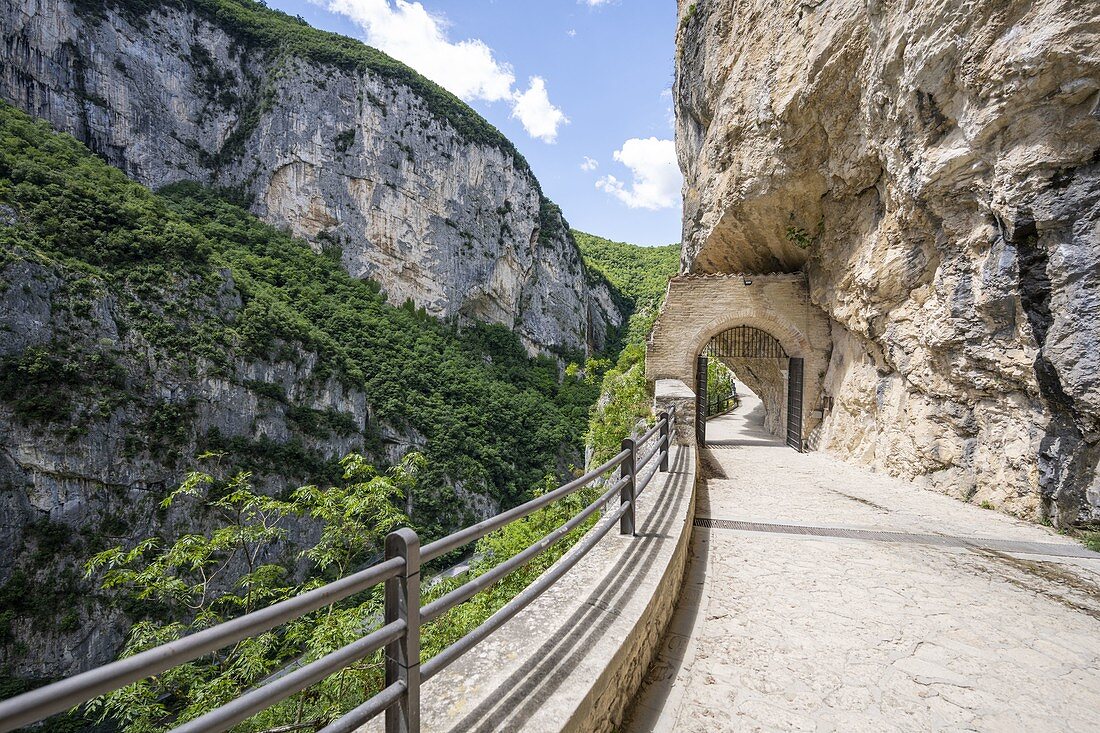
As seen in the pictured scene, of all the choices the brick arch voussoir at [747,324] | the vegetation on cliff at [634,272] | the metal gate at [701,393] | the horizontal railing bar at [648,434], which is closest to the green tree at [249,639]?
the horizontal railing bar at [648,434]

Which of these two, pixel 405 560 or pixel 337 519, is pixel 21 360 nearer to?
pixel 337 519

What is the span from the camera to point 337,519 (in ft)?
20.0

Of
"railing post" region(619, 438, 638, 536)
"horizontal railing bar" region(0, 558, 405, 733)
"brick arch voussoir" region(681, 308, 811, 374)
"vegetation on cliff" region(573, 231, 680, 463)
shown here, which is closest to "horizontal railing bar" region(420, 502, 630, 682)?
"railing post" region(619, 438, 638, 536)

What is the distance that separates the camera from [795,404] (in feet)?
37.0

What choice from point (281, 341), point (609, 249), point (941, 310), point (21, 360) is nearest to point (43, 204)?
point (21, 360)

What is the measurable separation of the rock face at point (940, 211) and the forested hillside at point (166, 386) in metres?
21.7

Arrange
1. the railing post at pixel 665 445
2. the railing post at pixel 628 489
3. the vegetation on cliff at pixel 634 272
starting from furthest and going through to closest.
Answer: the vegetation on cliff at pixel 634 272
the railing post at pixel 665 445
the railing post at pixel 628 489

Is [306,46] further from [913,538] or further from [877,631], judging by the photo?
[877,631]

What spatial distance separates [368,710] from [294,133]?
59766 millimetres

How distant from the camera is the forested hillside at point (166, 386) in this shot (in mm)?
21672

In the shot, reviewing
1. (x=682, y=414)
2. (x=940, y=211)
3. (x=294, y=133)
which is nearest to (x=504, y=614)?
(x=682, y=414)

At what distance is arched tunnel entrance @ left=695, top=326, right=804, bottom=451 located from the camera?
11.1m

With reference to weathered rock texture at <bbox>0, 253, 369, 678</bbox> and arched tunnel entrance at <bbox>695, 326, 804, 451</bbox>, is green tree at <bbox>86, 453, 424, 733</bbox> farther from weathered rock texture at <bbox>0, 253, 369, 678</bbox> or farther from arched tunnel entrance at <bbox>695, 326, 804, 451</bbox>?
weathered rock texture at <bbox>0, 253, 369, 678</bbox>

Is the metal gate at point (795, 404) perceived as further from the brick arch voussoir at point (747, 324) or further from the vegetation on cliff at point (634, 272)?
the vegetation on cliff at point (634, 272)
